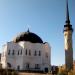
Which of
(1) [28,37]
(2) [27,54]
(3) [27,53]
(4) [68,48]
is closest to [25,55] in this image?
(2) [27,54]

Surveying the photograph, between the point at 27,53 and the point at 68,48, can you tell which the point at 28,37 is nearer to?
the point at 27,53

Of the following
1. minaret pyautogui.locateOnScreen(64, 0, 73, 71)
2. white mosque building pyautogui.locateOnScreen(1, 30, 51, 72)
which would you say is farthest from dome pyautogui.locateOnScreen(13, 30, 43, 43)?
minaret pyautogui.locateOnScreen(64, 0, 73, 71)

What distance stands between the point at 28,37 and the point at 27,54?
4394 millimetres

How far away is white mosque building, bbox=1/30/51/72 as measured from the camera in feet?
174

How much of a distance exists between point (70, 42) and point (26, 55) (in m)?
10.7

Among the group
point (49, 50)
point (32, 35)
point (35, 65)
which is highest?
point (32, 35)

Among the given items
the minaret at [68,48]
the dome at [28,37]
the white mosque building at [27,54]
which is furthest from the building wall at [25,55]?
the minaret at [68,48]

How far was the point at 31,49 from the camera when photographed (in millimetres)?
54438

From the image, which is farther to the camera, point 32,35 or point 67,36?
point 32,35

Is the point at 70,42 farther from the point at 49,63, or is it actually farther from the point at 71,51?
the point at 49,63

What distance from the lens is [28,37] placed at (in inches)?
2186

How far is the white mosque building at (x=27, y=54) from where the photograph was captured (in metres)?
53.0

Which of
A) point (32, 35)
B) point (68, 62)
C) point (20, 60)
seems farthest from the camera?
point (32, 35)

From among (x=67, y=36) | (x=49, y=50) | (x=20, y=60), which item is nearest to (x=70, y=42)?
(x=67, y=36)
